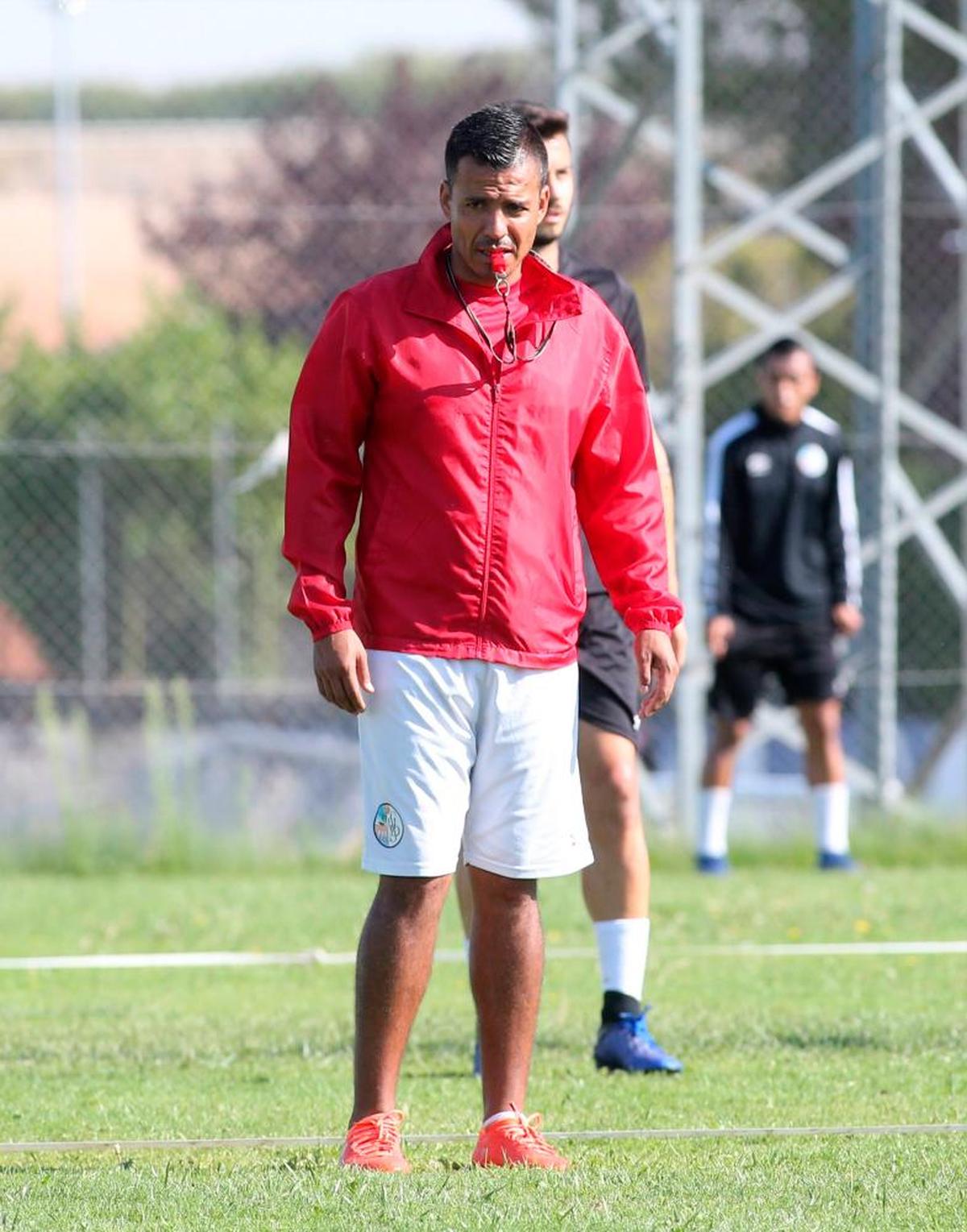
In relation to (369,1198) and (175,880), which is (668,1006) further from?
(175,880)

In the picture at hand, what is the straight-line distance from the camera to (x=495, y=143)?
4117 mm

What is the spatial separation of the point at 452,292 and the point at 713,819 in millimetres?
6003

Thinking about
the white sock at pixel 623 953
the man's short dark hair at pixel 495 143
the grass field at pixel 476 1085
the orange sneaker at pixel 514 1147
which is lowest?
the grass field at pixel 476 1085

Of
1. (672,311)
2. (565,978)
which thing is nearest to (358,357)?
(565,978)

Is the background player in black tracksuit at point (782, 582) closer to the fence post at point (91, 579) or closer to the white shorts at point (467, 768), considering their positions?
the fence post at point (91, 579)

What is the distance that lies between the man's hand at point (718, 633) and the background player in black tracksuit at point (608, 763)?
428 centimetres

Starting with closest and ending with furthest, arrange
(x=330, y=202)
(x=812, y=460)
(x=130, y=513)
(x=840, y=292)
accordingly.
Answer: (x=812, y=460), (x=840, y=292), (x=130, y=513), (x=330, y=202)

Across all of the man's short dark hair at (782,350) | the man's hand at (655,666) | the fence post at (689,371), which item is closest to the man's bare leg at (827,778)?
the fence post at (689,371)

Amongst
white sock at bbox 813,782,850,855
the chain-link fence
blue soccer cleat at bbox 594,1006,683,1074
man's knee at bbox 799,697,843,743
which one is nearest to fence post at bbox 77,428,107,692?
the chain-link fence

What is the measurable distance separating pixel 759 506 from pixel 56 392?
7607 mm

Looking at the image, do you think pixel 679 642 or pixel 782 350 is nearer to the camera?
pixel 679 642

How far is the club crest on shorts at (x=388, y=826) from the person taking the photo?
4066mm

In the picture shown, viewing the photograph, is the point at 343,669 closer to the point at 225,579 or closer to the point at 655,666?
the point at 655,666

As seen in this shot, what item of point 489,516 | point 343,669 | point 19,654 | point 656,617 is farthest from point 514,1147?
point 19,654
